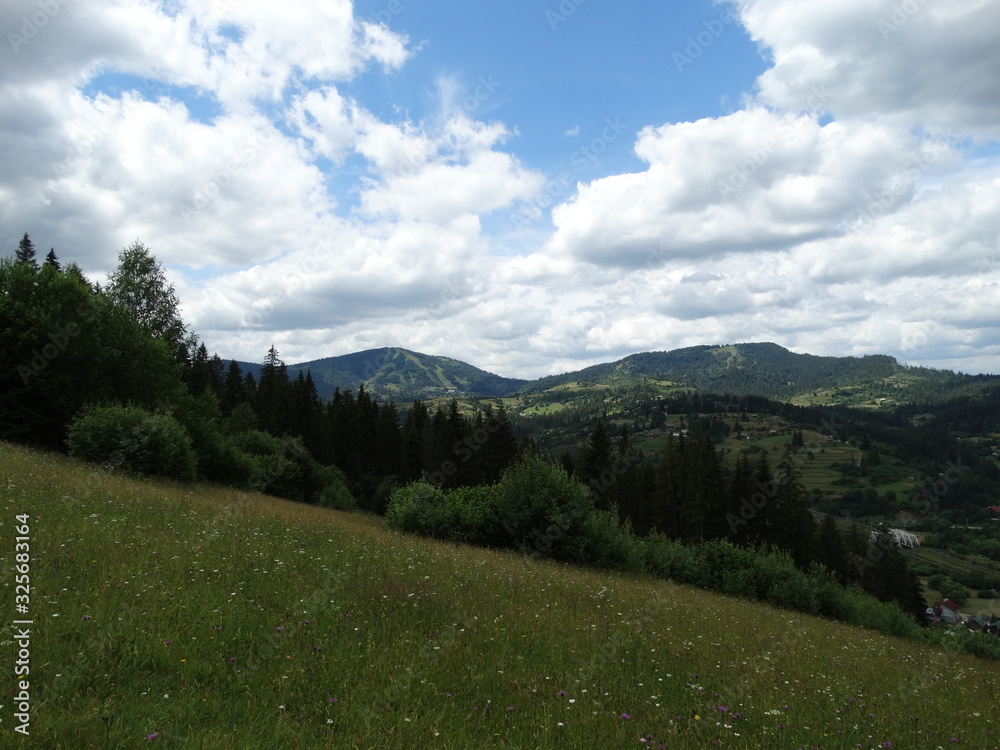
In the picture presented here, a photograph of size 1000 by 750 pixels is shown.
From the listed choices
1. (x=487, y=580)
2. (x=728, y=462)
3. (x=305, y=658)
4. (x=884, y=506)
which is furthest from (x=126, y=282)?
(x=884, y=506)

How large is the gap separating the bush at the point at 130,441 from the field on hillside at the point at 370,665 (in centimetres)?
1699

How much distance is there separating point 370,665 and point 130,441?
26385 mm

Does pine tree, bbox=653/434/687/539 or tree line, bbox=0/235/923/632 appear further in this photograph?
pine tree, bbox=653/434/687/539

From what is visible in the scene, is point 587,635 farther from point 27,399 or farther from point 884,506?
point 884,506

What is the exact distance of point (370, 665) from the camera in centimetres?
593

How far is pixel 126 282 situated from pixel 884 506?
211 m

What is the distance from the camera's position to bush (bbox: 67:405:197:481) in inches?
1019

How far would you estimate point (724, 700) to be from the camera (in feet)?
22.4

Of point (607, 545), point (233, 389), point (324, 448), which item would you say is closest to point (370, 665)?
point (607, 545)

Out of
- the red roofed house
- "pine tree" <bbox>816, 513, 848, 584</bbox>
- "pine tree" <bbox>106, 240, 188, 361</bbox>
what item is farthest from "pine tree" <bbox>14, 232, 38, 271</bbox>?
the red roofed house

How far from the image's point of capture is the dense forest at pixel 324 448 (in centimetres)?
2658

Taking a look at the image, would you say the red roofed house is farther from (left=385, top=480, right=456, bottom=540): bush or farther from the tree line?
(left=385, top=480, right=456, bottom=540): bush

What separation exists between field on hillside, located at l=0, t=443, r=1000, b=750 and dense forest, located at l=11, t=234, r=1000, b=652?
51.1 feet

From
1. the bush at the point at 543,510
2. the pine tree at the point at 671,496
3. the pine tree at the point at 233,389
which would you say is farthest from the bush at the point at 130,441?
the pine tree at the point at 671,496
